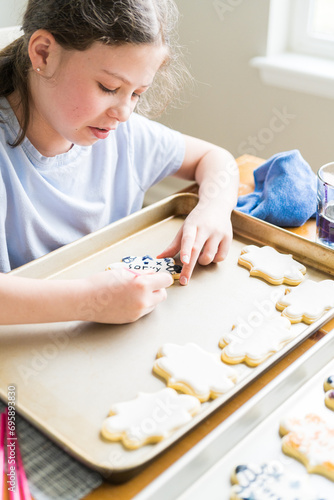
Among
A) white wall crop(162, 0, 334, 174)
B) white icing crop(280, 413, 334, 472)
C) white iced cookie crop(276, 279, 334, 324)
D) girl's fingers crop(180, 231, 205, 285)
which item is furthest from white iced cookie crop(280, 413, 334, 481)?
white wall crop(162, 0, 334, 174)

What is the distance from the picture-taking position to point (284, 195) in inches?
37.1

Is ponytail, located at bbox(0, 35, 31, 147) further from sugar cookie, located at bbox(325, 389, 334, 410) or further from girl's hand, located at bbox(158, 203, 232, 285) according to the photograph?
sugar cookie, located at bbox(325, 389, 334, 410)

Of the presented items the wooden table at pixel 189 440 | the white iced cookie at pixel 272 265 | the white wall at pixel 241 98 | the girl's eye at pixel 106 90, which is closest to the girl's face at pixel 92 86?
the girl's eye at pixel 106 90

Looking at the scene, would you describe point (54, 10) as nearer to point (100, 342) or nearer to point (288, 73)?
point (100, 342)

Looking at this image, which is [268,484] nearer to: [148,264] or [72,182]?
[148,264]

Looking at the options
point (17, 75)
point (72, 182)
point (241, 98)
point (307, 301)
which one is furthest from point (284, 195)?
point (241, 98)

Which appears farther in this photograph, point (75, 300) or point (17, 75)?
point (17, 75)

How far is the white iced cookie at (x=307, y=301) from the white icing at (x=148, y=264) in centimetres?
16

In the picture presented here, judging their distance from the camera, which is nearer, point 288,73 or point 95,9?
point 95,9

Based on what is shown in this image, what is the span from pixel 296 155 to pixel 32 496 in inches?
28.8

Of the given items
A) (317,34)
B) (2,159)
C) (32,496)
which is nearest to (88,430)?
(32,496)

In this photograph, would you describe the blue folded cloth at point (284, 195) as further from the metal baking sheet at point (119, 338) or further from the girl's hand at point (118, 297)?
the girl's hand at point (118, 297)

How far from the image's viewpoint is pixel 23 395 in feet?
1.96

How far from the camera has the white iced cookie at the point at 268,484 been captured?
0.50 m
